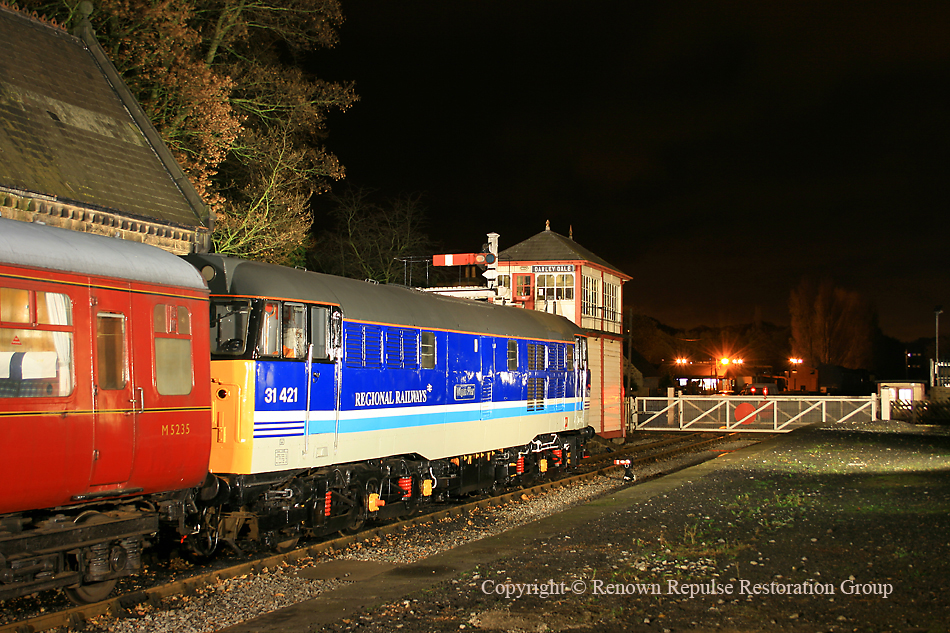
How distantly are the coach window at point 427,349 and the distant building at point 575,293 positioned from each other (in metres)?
18.5

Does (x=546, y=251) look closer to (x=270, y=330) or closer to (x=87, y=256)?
(x=270, y=330)

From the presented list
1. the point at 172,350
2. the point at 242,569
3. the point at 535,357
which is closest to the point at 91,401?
the point at 172,350

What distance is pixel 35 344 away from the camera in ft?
24.8

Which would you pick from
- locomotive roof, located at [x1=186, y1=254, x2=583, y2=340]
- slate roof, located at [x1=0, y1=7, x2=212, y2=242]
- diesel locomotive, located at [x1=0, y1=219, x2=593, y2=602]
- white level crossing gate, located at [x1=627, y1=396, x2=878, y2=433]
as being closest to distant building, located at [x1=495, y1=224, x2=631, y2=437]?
white level crossing gate, located at [x1=627, y1=396, x2=878, y2=433]

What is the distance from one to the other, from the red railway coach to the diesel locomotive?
17 millimetres

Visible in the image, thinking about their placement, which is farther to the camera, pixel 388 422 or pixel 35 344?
pixel 388 422

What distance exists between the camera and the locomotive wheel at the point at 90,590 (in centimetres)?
827

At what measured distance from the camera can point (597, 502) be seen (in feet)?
50.0

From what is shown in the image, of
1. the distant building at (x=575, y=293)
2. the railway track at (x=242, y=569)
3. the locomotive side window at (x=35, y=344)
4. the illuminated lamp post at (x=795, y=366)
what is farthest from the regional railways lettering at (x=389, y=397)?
the illuminated lamp post at (x=795, y=366)

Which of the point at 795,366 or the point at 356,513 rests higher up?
the point at 356,513

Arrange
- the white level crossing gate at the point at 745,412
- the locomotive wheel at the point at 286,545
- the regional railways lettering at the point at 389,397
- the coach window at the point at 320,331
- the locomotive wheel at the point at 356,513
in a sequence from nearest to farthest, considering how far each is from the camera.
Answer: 1. the locomotive wheel at the point at 286,545
2. the coach window at the point at 320,331
3. the regional railways lettering at the point at 389,397
4. the locomotive wheel at the point at 356,513
5. the white level crossing gate at the point at 745,412

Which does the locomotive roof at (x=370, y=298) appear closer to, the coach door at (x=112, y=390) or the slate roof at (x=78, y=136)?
the coach door at (x=112, y=390)

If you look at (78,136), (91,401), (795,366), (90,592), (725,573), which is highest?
(78,136)

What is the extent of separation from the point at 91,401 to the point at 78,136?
13.2 m
